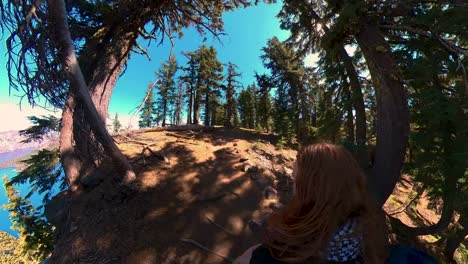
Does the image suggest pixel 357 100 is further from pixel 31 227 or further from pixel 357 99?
pixel 31 227

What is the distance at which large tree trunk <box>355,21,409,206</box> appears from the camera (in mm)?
7020

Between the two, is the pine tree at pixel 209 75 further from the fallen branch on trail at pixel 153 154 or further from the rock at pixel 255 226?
the rock at pixel 255 226

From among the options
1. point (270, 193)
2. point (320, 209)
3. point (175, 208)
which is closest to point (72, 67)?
point (175, 208)

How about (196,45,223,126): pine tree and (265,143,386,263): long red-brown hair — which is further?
(196,45,223,126): pine tree

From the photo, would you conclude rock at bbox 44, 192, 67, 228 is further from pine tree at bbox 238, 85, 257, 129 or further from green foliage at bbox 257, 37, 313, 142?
pine tree at bbox 238, 85, 257, 129

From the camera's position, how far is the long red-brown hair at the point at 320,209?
1.45m

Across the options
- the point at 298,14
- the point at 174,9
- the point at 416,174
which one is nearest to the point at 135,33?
the point at 174,9

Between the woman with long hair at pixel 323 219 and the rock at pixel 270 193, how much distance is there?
7.30 m

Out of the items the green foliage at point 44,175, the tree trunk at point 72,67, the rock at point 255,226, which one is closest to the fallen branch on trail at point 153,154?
the tree trunk at point 72,67

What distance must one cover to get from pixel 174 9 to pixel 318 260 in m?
10.6

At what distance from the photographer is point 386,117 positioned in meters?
7.11

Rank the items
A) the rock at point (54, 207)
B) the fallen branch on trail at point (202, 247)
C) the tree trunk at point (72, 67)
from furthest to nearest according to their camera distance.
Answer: the rock at point (54, 207)
the fallen branch on trail at point (202, 247)
the tree trunk at point (72, 67)

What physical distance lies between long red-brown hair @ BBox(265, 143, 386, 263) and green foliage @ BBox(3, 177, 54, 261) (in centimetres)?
1258

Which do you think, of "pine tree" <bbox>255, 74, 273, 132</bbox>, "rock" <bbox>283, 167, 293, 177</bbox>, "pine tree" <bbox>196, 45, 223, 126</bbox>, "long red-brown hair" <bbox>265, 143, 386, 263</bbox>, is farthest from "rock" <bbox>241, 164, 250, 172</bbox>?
"pine tree" <bbox>196, 45, 223, 126</bbox>
